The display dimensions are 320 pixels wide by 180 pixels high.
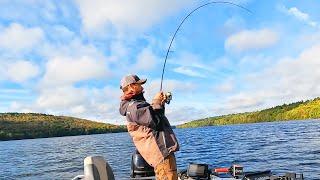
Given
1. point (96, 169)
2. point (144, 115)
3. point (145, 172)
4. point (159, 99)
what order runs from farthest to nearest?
point (145, 172) → point (96, 169) → point (159, 99) → point (144, 115)

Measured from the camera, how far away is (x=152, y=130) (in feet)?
18.3

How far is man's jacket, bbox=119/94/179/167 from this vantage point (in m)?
5.50

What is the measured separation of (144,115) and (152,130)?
9.1 inches

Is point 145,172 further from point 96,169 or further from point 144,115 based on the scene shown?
point 144,115

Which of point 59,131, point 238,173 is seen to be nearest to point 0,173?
point 238,173

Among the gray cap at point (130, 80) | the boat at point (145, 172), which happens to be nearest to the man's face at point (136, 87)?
the gray cap at point (130, 80)

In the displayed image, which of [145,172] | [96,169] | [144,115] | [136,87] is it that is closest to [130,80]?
[136,87]

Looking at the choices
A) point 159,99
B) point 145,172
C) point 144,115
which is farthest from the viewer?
point 145,172

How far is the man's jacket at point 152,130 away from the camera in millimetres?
5504

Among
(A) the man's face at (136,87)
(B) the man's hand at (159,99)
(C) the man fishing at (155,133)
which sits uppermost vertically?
(A) the man's face at (136,87)

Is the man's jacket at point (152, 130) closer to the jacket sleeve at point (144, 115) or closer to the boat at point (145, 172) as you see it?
the jacket sleeve at point (144, 115)

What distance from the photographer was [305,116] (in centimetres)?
18262

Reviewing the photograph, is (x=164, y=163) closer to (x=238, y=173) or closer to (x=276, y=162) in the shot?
(x=238, y=173)

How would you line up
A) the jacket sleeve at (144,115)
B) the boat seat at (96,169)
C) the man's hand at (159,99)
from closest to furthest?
the jacket sleeve at (144,115)
the man's hand at (159,99)
the boat seat at (96,169)
